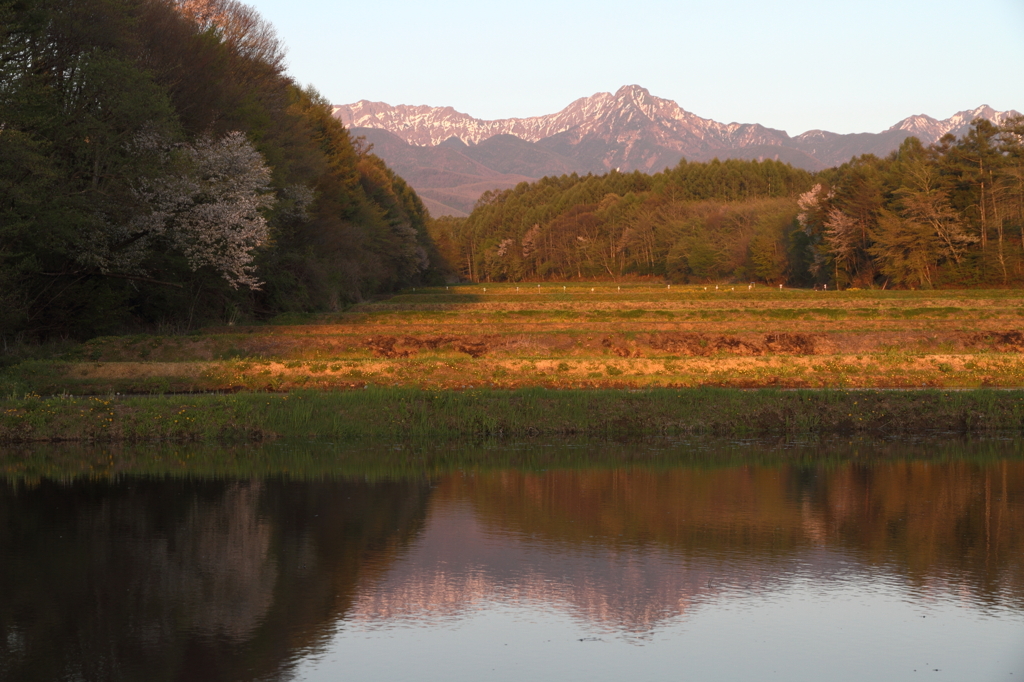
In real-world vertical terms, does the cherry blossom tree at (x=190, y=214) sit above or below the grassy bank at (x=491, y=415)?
above

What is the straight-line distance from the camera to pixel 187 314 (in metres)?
47.0

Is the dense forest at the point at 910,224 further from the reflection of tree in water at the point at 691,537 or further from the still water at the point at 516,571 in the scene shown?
the reflection of tree in water at the point at 691,537

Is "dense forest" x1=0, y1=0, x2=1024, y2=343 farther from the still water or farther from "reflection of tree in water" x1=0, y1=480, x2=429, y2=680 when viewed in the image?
the still water

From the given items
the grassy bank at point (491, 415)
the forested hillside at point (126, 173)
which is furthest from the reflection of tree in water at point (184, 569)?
the forested hillside at point (126, 173)

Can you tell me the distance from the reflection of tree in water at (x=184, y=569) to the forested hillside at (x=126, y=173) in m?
18.1

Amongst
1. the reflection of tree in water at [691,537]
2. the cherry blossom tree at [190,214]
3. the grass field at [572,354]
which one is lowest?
the reflection of tree in water at [691,537]

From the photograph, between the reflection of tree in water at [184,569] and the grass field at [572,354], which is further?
the grass field at [572,354]

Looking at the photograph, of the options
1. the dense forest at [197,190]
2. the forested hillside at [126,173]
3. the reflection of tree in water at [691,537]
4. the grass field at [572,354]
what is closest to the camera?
the reflection of tree in water at [691,537]

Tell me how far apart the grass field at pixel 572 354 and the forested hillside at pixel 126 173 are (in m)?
3.64

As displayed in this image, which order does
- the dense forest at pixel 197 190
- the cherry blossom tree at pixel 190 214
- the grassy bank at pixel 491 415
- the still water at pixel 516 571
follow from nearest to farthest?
1. the still water at pixel 516 571
2. the grassy bank at pixel 491 415
3. the dense forest at pixel 197 190
4. the cherry blossom tree at pixel 190 214

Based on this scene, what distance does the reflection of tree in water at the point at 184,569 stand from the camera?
334 inches

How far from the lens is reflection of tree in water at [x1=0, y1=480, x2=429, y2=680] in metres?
8.48

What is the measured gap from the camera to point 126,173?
3619 centimetres

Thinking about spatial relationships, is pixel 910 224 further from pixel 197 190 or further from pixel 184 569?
pixel 184 569
